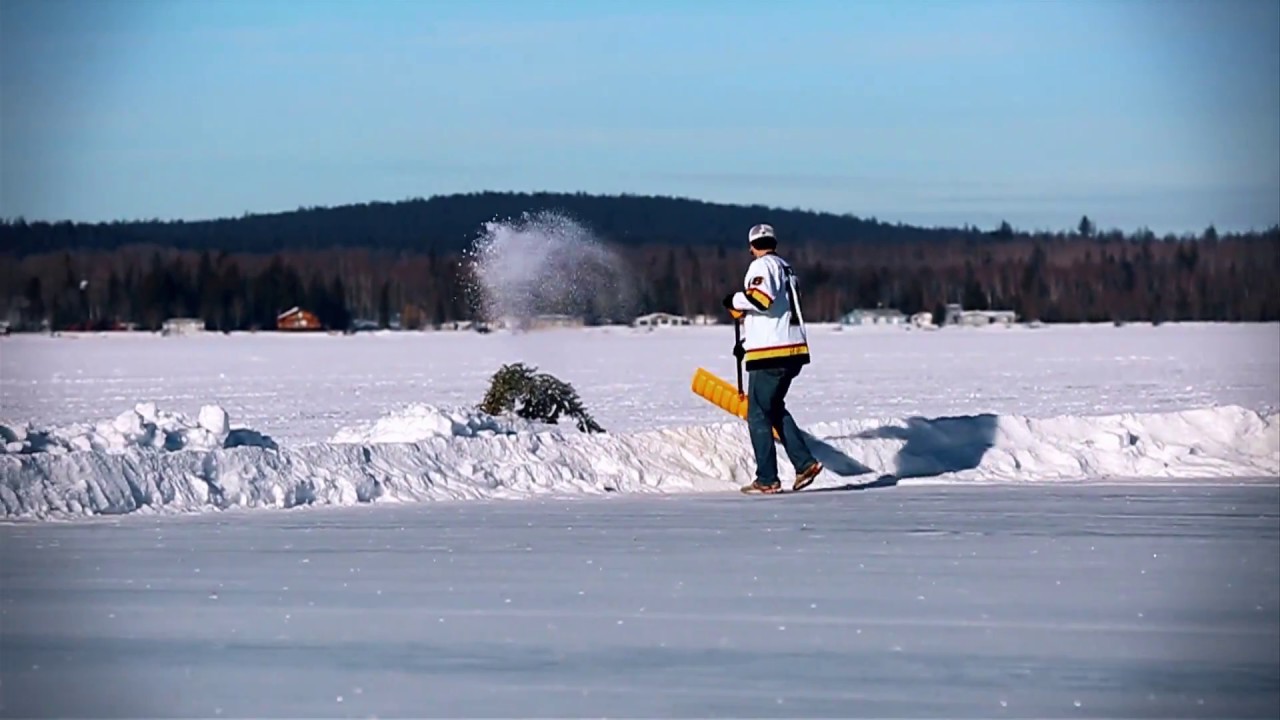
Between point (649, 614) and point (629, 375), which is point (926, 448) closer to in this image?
point (649, 614)

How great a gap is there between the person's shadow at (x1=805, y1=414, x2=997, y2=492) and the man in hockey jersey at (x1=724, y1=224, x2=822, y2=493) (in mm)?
795

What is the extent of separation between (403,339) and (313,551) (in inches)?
2710

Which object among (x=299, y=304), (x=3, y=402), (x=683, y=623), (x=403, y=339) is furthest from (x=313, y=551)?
(x=299, y=304)

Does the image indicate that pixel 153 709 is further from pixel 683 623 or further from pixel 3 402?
pixel 3 402

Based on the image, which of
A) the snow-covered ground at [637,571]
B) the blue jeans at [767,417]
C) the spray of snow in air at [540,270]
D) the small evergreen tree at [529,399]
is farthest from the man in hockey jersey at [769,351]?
the spray of snow in air at [540,270]

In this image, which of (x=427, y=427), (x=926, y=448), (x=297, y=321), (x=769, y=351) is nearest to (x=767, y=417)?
(x=769, y=351)

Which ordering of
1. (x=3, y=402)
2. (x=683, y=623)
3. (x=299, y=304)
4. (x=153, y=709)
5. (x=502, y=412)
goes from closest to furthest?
1. (x=153, y=709)
2. (x=683, y=623)
3. (x=502, y=412)
4. (x=3, y=402)
5. (x=299, y=304)

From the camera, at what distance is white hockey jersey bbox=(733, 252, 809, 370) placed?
1120cm

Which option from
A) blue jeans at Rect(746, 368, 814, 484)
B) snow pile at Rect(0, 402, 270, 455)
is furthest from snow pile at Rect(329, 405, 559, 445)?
blue jeans at Rect(746, 368, 814, 484)

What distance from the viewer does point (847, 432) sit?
13.3 meters

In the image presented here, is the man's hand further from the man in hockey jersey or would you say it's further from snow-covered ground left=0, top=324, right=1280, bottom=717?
snow-covered ground left=0, top=324, right=1280, bottom=717

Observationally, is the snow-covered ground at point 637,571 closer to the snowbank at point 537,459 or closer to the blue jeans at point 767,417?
the snowbank at point 537,459

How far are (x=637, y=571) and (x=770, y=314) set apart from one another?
3.96 meters

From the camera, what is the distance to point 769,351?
1137 cm
